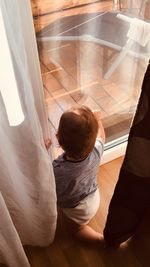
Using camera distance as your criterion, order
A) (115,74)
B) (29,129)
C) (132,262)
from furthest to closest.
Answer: (115,74)
(132,262)
(29,129)

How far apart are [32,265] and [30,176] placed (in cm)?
44

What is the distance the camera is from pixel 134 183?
0.92 metres

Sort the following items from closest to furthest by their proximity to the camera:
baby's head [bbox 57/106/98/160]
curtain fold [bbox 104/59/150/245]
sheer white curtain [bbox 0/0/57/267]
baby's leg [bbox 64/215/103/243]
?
sheer white curtain [bbox 0/0/57/267] < curtain fold [bbox 104/59/150/245] < baby's head [bbox 57/106/98/160] < baby's leg [bbox 64/215/103/243]

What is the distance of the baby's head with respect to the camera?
883 mm

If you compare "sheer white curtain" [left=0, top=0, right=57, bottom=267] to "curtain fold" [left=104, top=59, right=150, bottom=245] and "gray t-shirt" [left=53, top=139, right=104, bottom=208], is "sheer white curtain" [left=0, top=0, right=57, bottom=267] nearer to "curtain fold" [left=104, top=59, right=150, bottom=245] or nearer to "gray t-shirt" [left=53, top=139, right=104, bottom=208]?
"gray t-shirt" [left=53, top=139, right=104, bottom=208]

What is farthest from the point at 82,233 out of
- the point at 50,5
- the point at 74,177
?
the point at 50,5

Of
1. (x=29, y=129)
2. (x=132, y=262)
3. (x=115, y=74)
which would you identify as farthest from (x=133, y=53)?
(x=132, y=262)

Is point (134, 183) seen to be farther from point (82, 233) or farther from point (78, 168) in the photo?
point (82, 233)

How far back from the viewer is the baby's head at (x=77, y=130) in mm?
883

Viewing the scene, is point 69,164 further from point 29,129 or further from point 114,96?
point 114,96

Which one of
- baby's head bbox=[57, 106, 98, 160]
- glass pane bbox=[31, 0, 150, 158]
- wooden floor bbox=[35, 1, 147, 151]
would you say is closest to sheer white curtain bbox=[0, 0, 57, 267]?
baby's head bbox=[57, 106, 98, 160]

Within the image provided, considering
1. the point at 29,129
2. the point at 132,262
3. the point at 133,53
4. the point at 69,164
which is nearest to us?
the point at 29,129

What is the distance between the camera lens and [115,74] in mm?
1407

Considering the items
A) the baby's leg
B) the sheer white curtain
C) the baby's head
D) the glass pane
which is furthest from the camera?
the baby's leg
